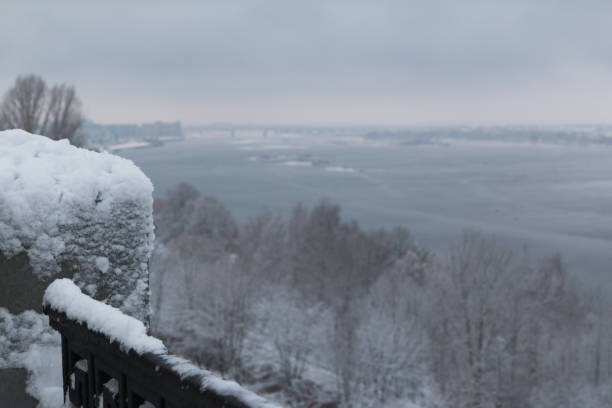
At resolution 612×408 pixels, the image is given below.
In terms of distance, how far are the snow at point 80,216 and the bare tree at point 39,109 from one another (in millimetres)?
19748

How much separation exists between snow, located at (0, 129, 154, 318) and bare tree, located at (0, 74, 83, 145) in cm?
1975

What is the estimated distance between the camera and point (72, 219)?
233 cm

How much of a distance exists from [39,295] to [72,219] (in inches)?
13.8

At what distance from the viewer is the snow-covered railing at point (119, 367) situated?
1.28m

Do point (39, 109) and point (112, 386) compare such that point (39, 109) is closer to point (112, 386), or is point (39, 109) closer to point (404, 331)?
point (404, 331)

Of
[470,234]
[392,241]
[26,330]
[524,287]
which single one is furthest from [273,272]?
[26,330]

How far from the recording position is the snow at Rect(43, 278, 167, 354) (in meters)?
1.62

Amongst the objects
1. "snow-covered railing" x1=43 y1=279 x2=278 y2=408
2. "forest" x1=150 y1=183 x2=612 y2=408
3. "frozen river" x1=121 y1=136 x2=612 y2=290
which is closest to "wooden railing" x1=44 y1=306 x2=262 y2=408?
"snow-covered railing" x1=43 y1=279 x2=278 y2=408

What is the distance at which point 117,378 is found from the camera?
1.76 m

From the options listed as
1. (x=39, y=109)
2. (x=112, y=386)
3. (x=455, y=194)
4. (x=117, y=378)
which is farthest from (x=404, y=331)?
(x=455, y=194)

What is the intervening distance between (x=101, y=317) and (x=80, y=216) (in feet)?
2.23

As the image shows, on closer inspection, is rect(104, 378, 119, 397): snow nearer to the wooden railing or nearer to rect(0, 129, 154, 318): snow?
the wooden railing

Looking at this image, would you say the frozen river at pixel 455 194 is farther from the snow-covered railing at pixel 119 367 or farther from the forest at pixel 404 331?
the snow-covered railing at pixel 119 367

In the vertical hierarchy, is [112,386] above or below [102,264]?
below
